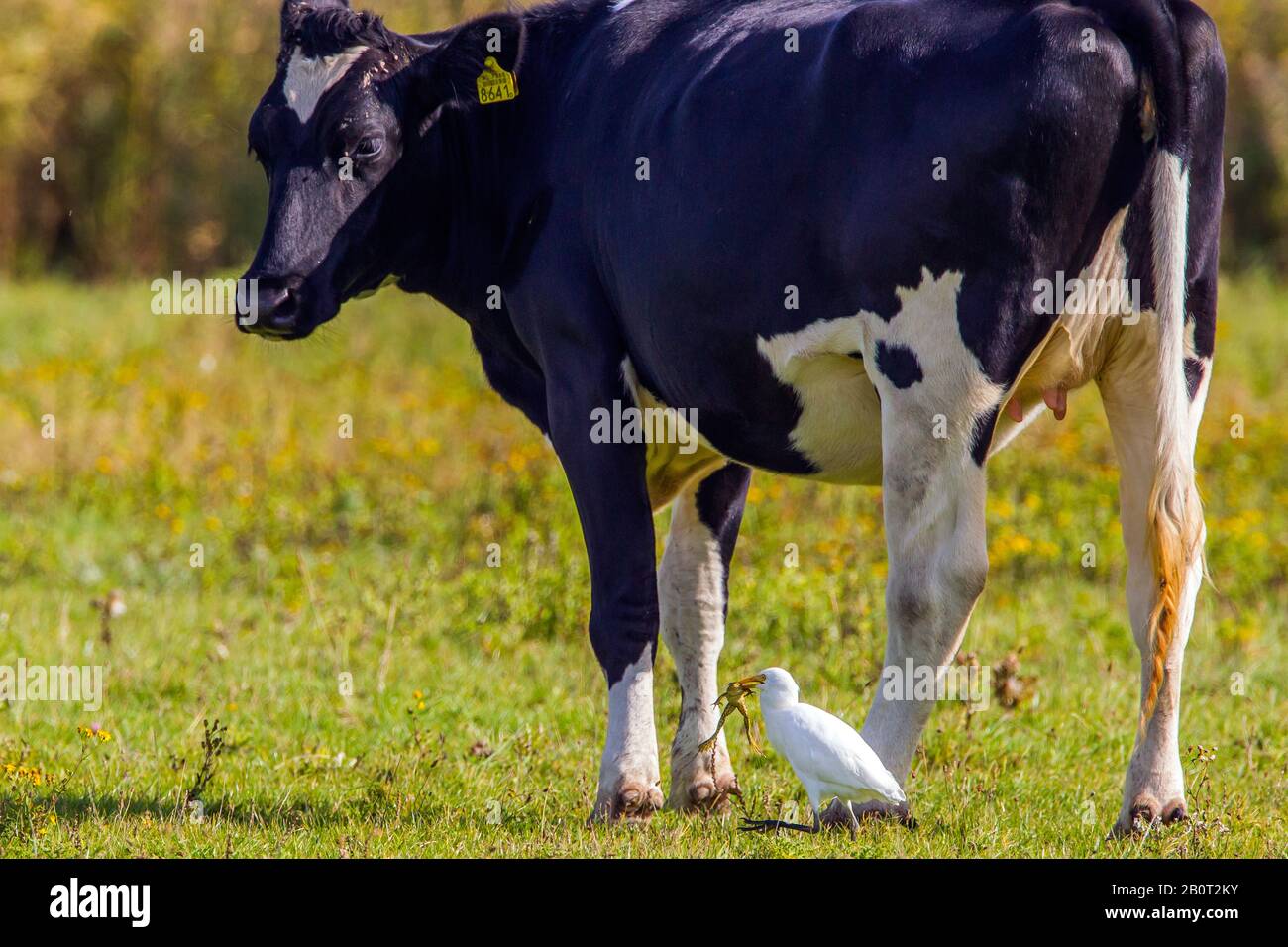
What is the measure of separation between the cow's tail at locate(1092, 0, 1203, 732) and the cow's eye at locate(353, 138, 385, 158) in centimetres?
215

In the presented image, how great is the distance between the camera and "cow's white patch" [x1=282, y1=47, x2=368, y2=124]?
507cm

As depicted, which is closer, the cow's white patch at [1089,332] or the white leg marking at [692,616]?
the cow's white patch at [1089,332]

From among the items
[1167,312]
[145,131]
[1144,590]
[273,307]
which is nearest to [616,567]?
[273,307]

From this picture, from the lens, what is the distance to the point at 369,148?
16.9 ft

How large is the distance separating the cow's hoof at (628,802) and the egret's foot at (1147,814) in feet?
4.07

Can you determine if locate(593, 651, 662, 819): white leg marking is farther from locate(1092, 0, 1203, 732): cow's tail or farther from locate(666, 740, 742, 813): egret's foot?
locate(1092, 0, 1203, 732): cow's tail

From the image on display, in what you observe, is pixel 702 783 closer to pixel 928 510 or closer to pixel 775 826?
pixel 775 826

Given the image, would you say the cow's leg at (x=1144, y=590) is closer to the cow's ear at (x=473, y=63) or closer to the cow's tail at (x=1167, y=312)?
the cow's tail at (x=1167, y=312)

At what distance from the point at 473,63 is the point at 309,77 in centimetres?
50

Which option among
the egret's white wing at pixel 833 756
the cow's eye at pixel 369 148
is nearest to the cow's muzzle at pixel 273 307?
the cow's eye at pixel 369 148

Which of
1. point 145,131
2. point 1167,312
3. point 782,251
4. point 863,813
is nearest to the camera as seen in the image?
point 1167,312

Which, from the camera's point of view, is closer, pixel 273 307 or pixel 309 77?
pixel 273 307

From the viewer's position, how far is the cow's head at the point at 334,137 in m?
5.05

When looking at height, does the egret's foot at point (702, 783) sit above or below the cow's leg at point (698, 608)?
below
